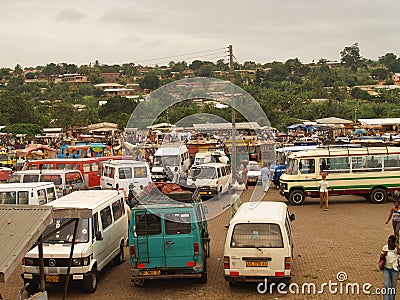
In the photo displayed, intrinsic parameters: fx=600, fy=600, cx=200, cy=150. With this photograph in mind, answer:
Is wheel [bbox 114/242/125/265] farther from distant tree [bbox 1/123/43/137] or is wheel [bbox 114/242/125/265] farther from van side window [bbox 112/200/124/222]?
distant tree [bbox 1/123/43/137]

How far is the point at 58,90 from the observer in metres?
154

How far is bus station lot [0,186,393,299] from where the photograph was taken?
11.0m

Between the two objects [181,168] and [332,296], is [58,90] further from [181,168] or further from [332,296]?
[332,296]

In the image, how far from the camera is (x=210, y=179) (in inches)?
956

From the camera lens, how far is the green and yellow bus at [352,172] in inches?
856

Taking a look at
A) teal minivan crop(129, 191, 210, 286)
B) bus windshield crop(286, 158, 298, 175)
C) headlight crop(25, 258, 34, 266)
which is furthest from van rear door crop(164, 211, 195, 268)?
bus windshield crop(286, 158, 298, 175)

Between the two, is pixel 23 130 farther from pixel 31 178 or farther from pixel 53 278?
pixel 53 278

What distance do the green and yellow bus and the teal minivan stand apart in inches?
466

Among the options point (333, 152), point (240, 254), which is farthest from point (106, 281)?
point (333, 152)

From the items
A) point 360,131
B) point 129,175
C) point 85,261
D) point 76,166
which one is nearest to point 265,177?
point 129,175

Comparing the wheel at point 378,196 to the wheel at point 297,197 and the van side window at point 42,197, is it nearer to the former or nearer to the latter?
the wheel at point 297,197

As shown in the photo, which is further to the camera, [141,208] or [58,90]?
[58,90]

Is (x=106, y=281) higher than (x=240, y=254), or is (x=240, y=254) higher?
(x=240, y=254)

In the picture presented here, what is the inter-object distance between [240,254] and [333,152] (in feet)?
40.5
